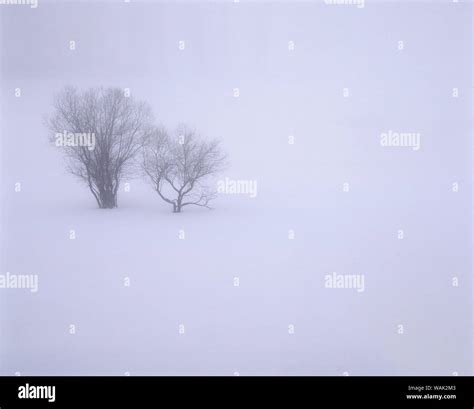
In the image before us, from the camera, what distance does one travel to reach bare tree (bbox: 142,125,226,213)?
341cm

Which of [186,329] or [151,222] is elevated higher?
[151,222]

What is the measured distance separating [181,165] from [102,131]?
74 centimetres

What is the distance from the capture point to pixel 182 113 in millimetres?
3473

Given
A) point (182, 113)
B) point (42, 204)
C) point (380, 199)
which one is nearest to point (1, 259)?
point (42, 204)

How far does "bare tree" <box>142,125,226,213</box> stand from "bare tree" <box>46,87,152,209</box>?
0.16 meters

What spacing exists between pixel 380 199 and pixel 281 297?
1.25 metres
